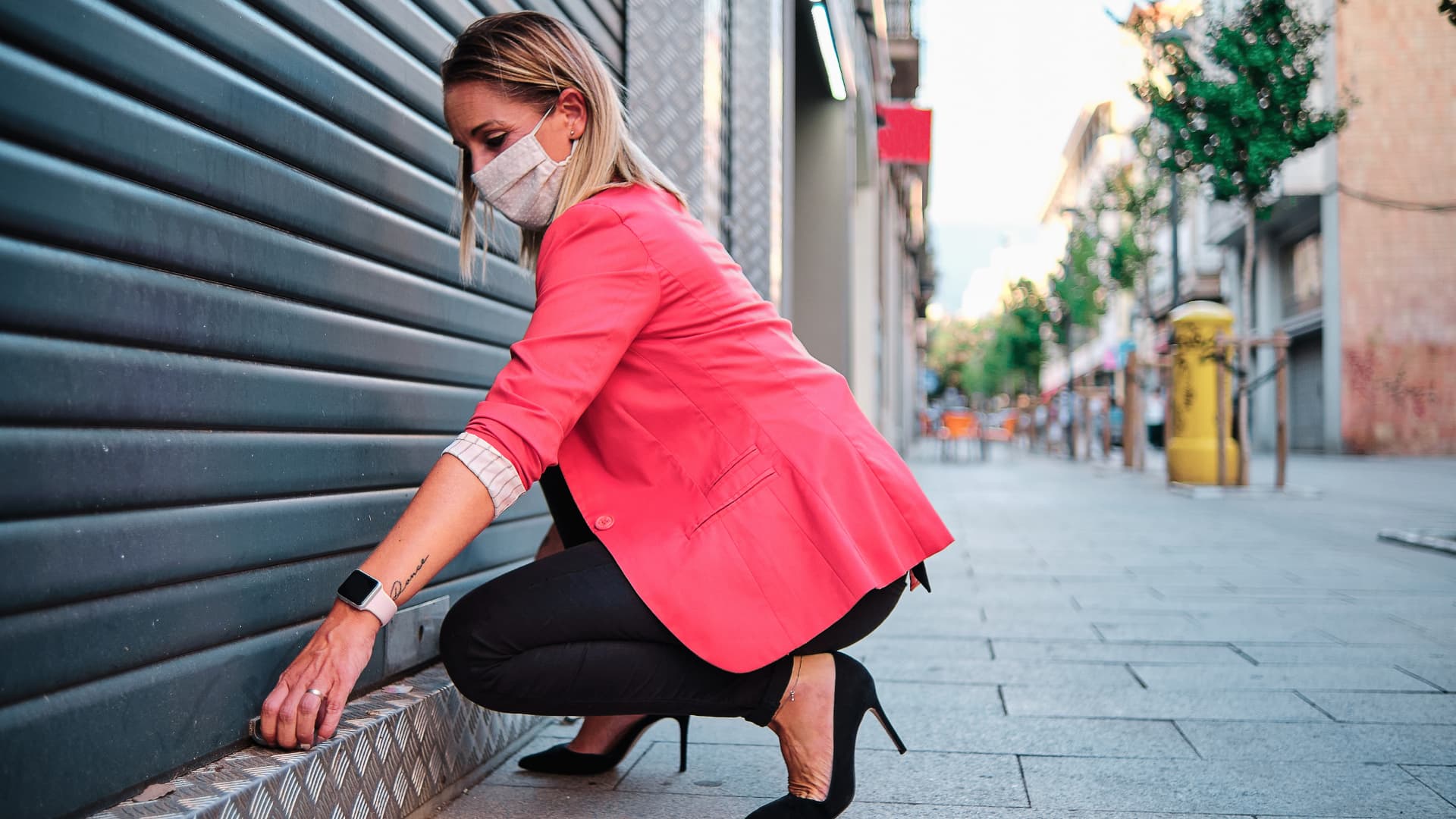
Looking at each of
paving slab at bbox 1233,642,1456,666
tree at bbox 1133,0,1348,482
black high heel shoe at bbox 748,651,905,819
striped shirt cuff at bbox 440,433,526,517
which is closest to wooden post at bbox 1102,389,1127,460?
tree at bbox 1133,0,1348,482

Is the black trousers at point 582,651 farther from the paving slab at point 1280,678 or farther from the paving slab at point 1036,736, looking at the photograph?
the paving slab at point 1280,678

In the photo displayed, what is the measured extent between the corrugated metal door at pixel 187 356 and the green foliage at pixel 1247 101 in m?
12.1

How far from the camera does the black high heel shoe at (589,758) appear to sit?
8.43 feet

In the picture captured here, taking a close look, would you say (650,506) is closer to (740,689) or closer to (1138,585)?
(740,689)

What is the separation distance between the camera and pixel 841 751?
2.10 metres

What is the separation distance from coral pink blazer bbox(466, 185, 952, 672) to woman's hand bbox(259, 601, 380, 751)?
409 mm

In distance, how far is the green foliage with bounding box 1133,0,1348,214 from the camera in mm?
12430

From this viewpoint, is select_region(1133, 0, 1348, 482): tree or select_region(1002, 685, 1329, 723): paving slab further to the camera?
select_region(1133, 0, 1348, 482): tree

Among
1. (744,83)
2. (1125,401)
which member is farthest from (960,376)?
(744,83)

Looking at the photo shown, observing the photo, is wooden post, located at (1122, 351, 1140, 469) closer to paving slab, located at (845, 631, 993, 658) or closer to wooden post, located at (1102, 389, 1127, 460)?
wooden post, located at (1102, 389, 1127, 460)

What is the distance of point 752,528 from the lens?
6.54 ft

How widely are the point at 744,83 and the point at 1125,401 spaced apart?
12946 mm

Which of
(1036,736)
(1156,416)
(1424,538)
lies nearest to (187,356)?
(1036,736)

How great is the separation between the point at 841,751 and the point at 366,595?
2.98 ft
